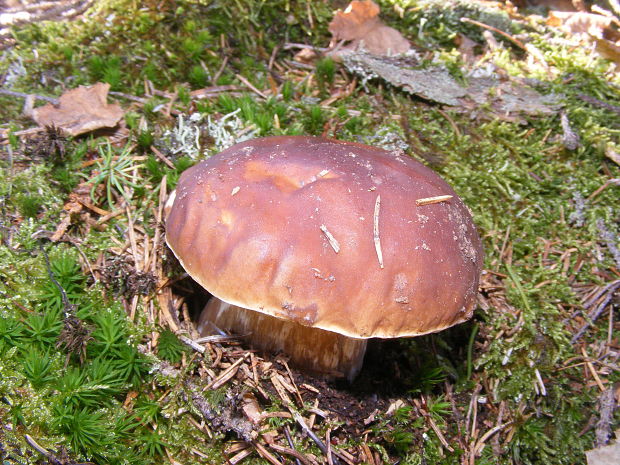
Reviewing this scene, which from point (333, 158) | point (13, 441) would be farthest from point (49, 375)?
point (333, 158)

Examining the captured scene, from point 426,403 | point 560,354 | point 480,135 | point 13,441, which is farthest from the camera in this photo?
point 480,135

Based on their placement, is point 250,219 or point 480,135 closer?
point 250,219

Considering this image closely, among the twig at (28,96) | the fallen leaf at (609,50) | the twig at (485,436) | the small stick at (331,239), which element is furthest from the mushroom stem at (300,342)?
the fallen leaf at (609,50)

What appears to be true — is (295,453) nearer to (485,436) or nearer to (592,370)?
(485,436)

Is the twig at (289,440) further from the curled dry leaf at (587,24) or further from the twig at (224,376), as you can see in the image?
the curled dry leaf at (587,24)

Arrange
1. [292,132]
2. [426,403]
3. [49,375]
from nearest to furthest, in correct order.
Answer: [49,375]
[426,403]
[292,132]

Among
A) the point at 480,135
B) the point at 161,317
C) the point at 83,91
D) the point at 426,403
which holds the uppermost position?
the point at 83,91

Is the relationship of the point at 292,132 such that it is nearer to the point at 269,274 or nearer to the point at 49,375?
the point at 269,274

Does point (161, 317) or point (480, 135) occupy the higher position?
point (480, 135)
